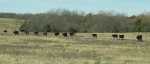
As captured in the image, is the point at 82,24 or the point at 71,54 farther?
the point at 82,24

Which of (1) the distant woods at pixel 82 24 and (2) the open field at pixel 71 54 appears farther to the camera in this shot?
(1) the distant woods at pixel 82 24

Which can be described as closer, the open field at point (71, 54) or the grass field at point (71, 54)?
the open field at point (71, 54)

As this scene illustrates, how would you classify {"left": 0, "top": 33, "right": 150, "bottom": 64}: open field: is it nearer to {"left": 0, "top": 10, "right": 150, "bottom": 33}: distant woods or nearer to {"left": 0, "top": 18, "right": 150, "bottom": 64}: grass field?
{"left": 0, "top": 18, "right": 150, "bottom": 64}: grass field

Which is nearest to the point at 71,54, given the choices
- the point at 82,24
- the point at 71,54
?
the point at 71,54

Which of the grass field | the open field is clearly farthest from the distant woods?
the open field

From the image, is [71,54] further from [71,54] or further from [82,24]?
[82,24]

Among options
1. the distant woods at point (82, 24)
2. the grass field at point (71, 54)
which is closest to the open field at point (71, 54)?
the grass field at point (71, 54)

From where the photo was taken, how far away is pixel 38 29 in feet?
385

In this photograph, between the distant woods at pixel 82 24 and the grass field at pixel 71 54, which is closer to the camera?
the grass field at pixel 71 54

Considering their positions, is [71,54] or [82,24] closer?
[71,54]

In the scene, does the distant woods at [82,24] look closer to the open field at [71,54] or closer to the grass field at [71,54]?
the grass field at [71,54]

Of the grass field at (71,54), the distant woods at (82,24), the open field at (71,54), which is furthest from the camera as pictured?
the distant woods at (82,24)

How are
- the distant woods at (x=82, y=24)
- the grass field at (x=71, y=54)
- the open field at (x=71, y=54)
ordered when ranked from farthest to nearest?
1. the distant woods at (x=82, y=24)
2. the grass field at (x=71, y=54)
3. the open field at (x=71, y=54)

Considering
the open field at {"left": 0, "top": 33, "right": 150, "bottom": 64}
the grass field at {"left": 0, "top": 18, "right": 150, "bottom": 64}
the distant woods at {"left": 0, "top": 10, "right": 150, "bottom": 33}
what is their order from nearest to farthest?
the open field at {"left": 0, "top": 33, "right": 150, "bottom": 64}
the grass field at {"left": 0, "top": 18, "right": 150, "bottom": 64}
the distant woods at {"left": 0, "top": 10, "right": 150, "bottom": 33}
